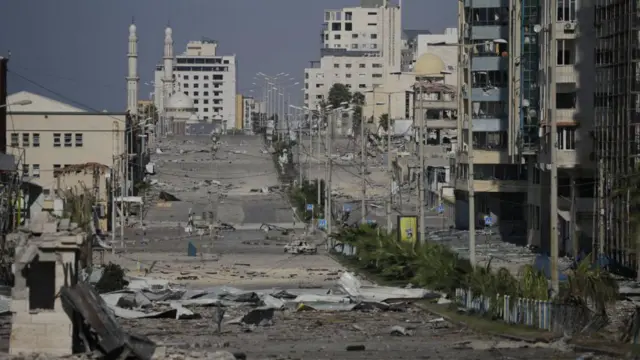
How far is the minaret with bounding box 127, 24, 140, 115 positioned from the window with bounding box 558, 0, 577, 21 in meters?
105

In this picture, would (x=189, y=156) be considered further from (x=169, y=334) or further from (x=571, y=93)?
(x=169, y=334)

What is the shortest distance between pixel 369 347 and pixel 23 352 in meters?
5.74

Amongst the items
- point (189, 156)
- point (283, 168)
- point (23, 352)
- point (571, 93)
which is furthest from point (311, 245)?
point (189, 156)

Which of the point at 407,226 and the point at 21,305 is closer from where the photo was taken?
the point at 21,305

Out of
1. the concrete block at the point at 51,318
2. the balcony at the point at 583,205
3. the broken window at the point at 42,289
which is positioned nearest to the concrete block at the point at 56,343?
the concrete block at the point at 51,318

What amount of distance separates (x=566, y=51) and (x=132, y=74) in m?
114

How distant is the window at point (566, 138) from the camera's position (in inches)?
2269

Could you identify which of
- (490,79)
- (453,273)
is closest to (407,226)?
(490,79)

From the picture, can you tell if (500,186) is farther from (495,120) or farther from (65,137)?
(65,137)

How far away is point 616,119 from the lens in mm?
51469

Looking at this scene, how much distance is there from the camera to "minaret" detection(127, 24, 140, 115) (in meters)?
167

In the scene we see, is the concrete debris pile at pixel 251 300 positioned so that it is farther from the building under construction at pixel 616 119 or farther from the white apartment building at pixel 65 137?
the white apartment building at pixel 65 137

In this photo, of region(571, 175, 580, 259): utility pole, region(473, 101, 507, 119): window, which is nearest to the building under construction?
region(571, 175, 580, 259): utility pole

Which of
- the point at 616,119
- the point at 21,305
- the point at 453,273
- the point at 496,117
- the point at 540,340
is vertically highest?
the point at 496,117
